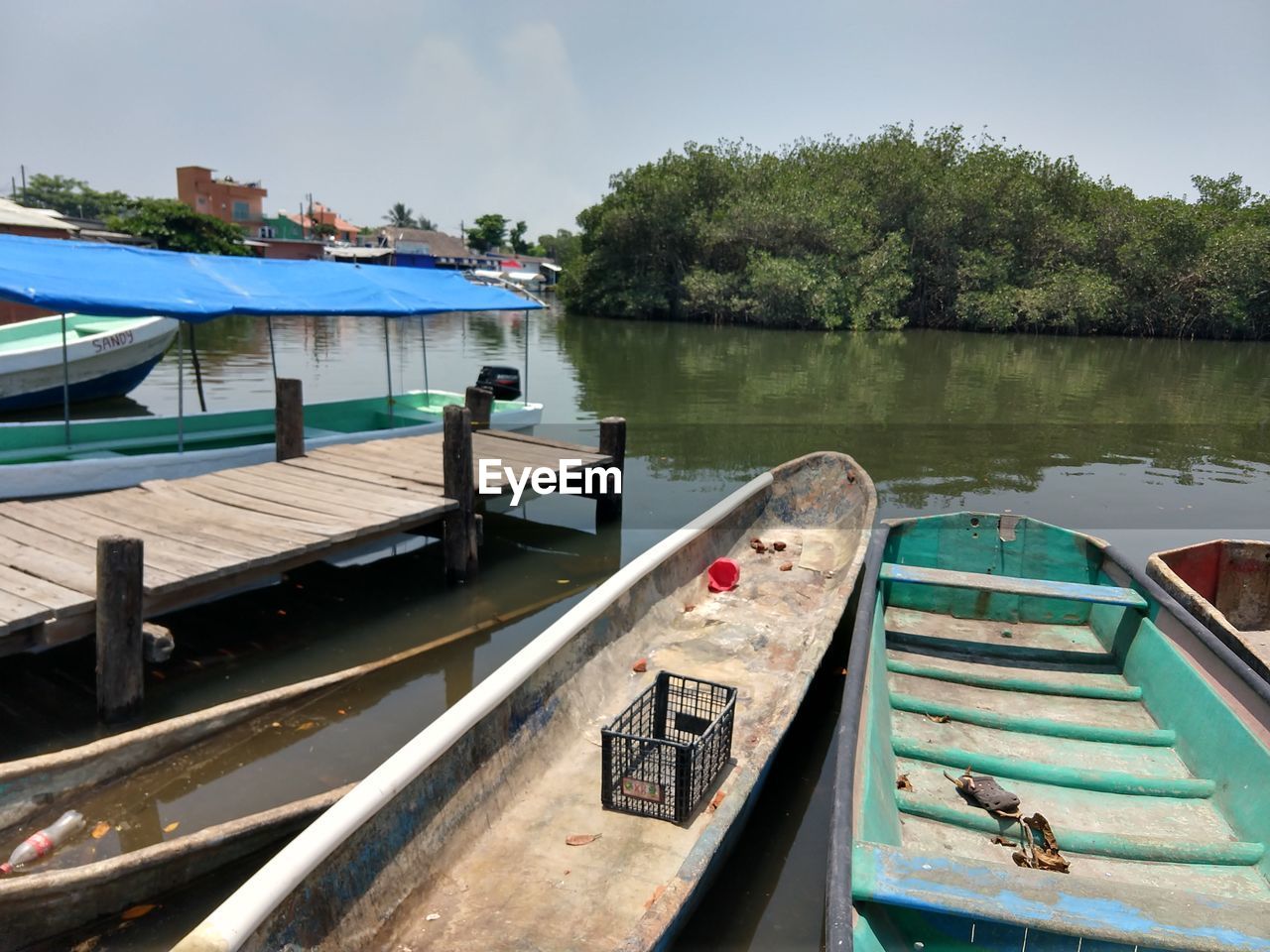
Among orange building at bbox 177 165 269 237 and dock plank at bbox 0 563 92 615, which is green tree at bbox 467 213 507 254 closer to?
orange building at bbox 177 165 269 237

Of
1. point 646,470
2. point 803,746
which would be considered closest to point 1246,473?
point 646,470

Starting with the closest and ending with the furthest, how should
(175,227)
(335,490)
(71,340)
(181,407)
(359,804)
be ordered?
(359,804), (335,490), (181,407), (71,340), (175,227)

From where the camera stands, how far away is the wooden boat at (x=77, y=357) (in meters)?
14.6

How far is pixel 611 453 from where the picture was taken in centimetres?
1026

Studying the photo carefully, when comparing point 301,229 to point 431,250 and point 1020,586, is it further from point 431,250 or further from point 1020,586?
point 1020,586

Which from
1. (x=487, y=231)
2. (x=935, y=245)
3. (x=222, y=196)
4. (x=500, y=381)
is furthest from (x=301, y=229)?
(x=500, y=381)

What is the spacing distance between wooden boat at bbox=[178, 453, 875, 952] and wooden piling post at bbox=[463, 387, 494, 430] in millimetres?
5498

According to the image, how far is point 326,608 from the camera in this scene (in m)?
7.82

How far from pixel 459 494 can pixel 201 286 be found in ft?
15.2

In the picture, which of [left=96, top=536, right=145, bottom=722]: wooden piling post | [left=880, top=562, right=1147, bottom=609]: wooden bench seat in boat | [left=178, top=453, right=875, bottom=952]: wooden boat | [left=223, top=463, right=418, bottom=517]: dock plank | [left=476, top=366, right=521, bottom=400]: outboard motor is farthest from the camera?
[left=476, top=366, right=521, bottom=400]: outboard motor

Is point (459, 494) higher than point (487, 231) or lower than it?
lower

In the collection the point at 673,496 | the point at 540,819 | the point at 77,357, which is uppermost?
the point at 77,357

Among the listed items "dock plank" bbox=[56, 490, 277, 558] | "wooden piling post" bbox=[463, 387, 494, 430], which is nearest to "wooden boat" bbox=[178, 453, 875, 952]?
"dock plank" bbox=[56, 490, 277, 558]

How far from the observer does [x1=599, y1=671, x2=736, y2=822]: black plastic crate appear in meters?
4.26
